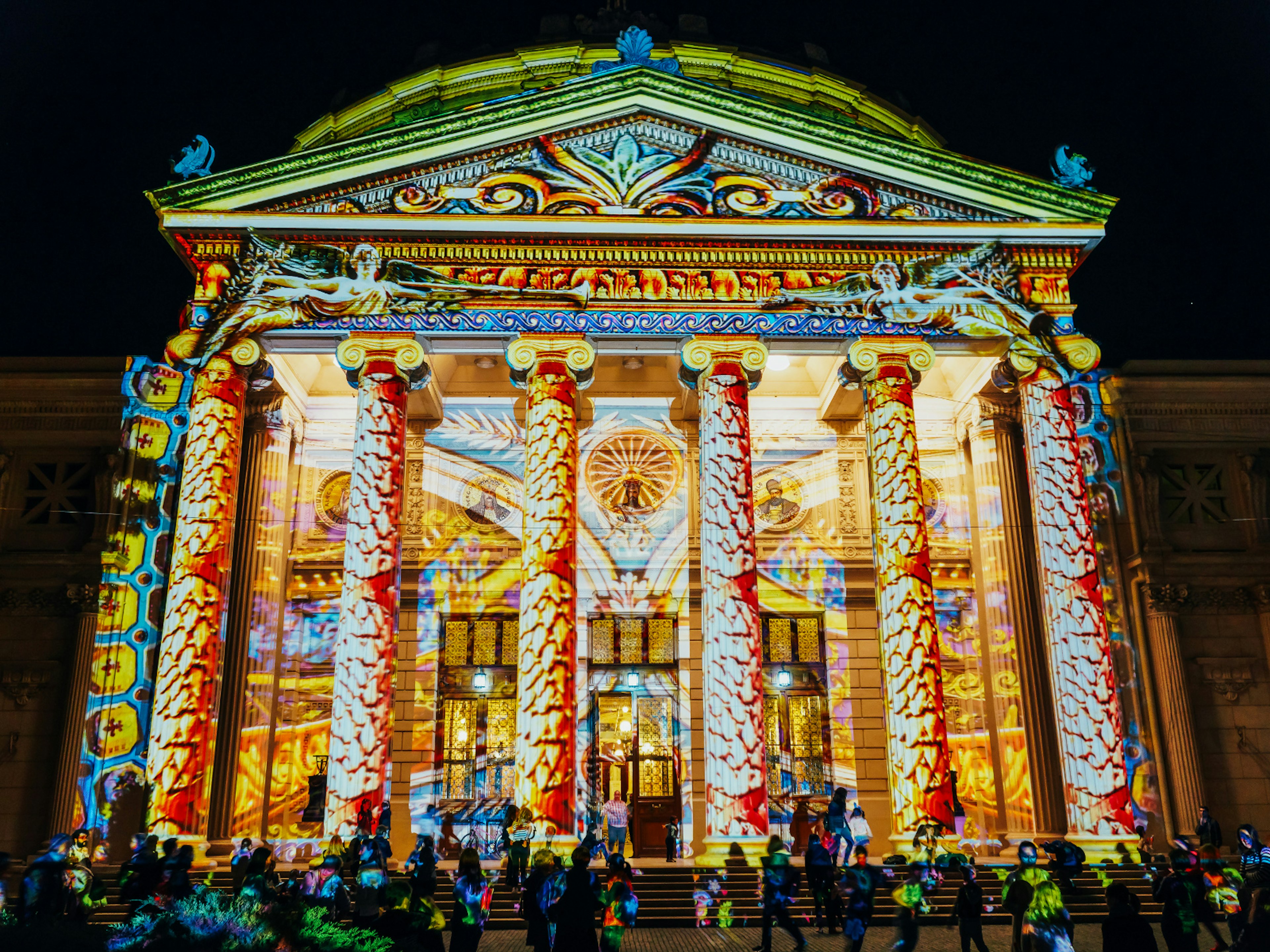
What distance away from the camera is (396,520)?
18000mm

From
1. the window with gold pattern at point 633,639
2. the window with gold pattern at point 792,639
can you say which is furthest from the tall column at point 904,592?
the window with gold pattern at point 633,639

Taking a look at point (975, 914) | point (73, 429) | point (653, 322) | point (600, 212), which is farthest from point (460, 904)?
point (73, 429)

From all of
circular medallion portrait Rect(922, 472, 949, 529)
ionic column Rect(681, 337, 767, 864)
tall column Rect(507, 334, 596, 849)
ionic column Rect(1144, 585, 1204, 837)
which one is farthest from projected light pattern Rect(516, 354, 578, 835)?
ionic column Rect(1144, 585, 1204, 837)

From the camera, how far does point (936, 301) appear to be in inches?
762

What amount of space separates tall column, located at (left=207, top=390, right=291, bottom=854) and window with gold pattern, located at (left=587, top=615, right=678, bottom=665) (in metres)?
6.51

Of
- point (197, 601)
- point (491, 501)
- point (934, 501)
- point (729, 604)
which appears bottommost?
point (729, 604)

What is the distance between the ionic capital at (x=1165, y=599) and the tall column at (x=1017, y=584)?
2.63m

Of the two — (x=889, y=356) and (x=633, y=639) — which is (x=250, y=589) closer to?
(x=633, y=639)

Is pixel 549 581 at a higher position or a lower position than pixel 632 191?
lower

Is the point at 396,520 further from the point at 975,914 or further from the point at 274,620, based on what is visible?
the point at 975,914

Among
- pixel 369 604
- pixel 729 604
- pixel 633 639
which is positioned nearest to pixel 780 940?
pixel 729 604

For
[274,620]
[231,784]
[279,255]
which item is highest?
[279,255]

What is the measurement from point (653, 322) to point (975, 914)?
11.4 meters

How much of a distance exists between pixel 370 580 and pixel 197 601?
9.22 feet
